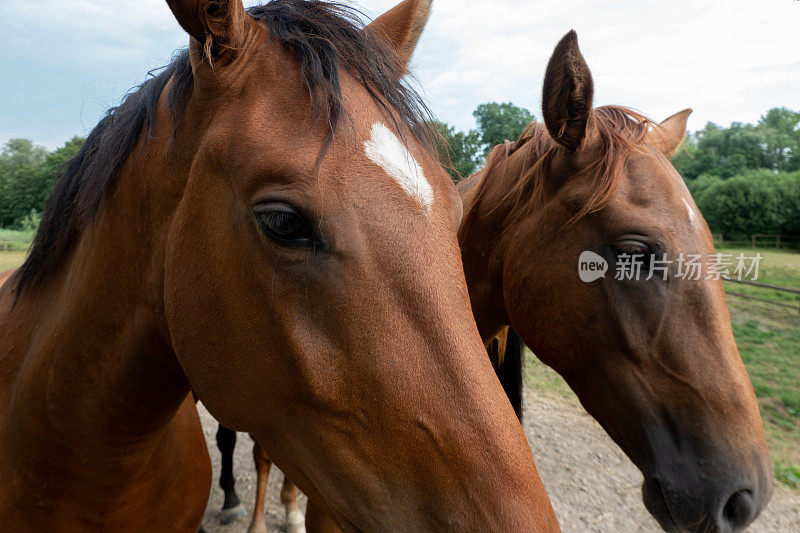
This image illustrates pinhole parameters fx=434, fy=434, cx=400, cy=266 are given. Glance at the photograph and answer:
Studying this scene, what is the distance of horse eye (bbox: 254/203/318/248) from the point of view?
951 millimetres

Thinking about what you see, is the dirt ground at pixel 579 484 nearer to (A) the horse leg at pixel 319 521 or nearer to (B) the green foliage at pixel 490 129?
(A) the horse leg at pixel 319 521

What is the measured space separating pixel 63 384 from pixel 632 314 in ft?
6.77

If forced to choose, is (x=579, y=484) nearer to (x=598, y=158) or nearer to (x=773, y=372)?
(x=598, y=158)

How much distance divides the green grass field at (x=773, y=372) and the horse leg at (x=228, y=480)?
4423mm

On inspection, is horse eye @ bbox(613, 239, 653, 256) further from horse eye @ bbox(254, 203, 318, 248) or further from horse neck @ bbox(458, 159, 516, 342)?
horse eye @ bbox(254, 203, 318, 248)

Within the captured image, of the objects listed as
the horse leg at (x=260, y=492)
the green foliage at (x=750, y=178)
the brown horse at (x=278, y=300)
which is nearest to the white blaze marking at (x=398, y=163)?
the brown horse at (x=278, y=300)

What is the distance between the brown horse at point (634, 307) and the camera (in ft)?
5.40

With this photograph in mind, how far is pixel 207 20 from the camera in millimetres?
1022

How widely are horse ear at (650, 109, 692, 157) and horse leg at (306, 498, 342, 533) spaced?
8.61ft

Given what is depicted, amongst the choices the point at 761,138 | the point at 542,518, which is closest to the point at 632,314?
the point at 542,518

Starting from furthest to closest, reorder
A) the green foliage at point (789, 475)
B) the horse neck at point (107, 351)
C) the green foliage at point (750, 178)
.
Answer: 1. the green foliage at point (750, 178)
2. the green foliage at point (789, 475)
3. the horse neck at point (107, 351)

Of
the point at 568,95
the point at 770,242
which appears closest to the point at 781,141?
the point at 770,242

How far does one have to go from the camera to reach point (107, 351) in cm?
128

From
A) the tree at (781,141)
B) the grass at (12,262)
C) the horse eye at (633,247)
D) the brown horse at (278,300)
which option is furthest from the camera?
the tree at (781,141)
